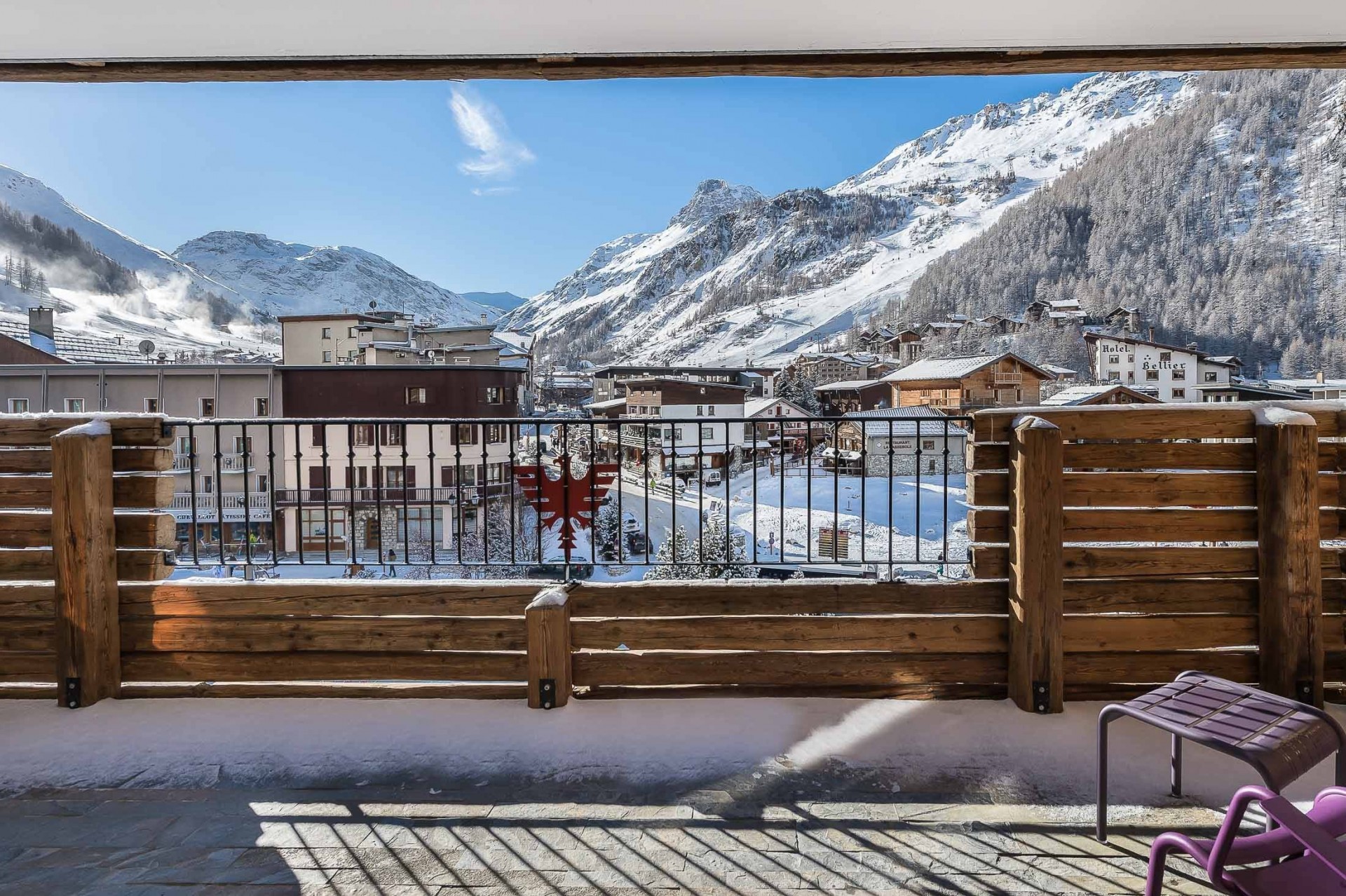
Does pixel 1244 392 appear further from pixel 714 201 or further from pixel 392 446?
pixel 714 201

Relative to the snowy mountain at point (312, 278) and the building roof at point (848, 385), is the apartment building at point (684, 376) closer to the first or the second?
the building roof at point (848, 385)

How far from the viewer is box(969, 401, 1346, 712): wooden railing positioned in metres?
2.72

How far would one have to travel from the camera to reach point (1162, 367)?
486cm

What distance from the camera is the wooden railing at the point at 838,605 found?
2730 mm

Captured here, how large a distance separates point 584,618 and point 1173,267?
33.3 feet

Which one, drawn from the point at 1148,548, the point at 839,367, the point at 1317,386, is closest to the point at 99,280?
the point at 839,367

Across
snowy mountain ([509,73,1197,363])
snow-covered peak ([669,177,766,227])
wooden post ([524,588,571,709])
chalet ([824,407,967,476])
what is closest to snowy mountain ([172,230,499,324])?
snowy mountain ([509,73,1197,363])

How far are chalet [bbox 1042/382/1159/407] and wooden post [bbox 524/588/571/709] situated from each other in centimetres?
215

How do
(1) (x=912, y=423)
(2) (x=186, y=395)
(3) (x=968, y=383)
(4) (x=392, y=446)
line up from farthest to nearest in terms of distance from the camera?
1. (2) (x=186, y=395)
2. (4) (x=392, y=446)
3. (3) (x=968, y=383)
4. (1) (x=912, y=423)

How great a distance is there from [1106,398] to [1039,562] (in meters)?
0.92

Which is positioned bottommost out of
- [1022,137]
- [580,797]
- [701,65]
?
[580,797]

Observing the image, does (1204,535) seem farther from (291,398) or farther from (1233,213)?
(291,398)

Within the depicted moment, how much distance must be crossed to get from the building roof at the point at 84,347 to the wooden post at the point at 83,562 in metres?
8.12

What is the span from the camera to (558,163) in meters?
11.9
